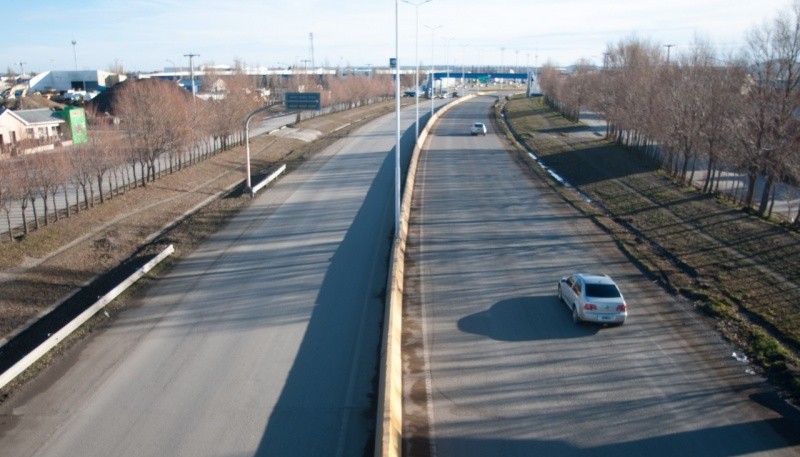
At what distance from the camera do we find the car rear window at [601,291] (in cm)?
1557

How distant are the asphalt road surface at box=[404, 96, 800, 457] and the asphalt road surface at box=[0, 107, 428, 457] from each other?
145cm

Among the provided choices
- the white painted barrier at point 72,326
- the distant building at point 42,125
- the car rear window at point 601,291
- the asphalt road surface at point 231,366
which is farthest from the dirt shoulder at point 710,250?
the distant building at point 42,125

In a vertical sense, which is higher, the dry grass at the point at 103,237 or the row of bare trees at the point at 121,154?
the row of bare trees at the point at 121,154

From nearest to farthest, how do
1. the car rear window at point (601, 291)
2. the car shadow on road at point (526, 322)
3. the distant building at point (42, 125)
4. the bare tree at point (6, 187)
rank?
the car shadow on road at point (526, 322), the car rear window at point (601, 291), the bare tree at point (6, 187), the distant building at point (42, 125)

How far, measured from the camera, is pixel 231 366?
1371cm

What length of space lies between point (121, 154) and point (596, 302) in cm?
2477

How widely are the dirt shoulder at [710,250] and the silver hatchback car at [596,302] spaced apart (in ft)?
7.99

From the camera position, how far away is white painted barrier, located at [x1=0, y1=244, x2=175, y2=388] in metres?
13.1

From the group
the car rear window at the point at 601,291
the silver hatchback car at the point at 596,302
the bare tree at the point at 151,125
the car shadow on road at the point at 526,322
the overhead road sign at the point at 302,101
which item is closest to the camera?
the car shadow on road at the point at 526,322

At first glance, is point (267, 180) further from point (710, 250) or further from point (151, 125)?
point (710, 250)

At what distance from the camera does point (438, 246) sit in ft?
75.3

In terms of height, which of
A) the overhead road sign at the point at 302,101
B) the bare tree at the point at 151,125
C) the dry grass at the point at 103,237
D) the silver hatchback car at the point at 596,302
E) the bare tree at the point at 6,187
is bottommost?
the dry grass at the point at 103,237

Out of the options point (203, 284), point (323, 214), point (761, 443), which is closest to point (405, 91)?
point (323, 214)

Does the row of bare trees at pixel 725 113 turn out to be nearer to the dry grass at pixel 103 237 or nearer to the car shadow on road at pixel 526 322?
the car shadow on road at pixel 526 322
